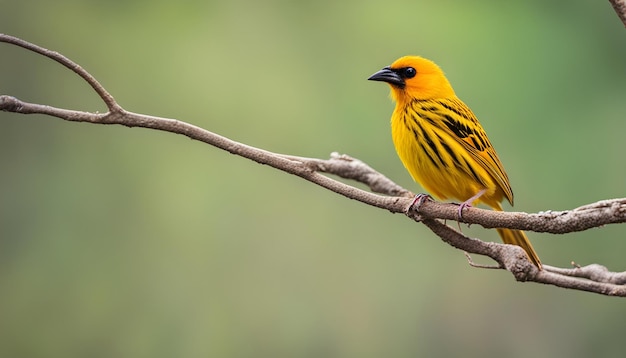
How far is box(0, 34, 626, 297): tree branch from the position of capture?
1.35m

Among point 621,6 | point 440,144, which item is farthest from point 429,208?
point 621,6

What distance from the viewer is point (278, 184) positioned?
314 cm

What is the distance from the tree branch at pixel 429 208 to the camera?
135 cm

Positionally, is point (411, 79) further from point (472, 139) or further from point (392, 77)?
point (472, 139)

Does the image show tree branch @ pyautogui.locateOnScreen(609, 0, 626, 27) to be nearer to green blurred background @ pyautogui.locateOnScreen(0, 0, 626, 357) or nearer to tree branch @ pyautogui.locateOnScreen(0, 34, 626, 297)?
tree branch @ pyautogui.locateOnScreen(0, 34, 626, 297)

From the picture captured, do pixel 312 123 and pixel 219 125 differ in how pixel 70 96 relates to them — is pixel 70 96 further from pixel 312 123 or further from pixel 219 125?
pixel 312 123

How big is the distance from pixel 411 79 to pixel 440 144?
0.26 m

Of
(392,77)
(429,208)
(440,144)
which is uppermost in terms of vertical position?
(392,77)

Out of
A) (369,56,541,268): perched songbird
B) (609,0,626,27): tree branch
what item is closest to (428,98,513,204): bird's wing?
(369,56,541,268): perched songbird

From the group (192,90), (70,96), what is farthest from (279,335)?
(70,96)

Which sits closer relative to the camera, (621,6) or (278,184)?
(621,6)

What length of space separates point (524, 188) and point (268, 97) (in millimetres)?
1202

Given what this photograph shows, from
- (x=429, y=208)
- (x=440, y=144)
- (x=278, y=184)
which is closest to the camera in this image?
(x=429, y=208)

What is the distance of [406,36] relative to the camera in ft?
10.4
